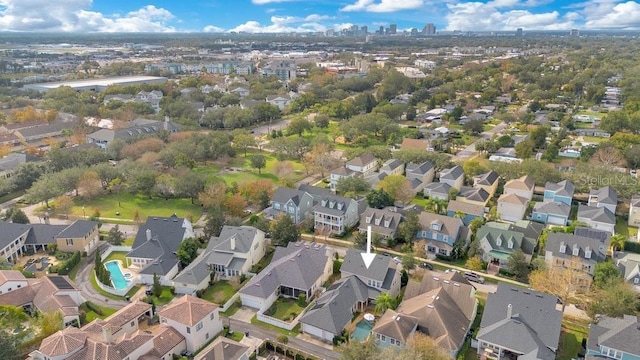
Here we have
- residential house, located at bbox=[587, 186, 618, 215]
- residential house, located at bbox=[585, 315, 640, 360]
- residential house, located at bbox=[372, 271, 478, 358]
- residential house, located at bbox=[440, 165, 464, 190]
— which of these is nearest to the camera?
residential house, located at bbox=[585, 315, 640, 360]

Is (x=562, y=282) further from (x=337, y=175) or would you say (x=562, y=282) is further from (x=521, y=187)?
(x=337, y=175)

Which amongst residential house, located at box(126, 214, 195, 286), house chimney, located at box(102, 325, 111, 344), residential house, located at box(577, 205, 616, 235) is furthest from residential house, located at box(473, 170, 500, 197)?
house chimney, located at box(102, 325, 111, 344)

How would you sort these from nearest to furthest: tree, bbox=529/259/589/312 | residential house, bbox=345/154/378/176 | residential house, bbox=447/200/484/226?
tree, bbox=529/259/589/312 < residential house, bbox=447/200/484/226 < residential house, bbox=345/154/378/176

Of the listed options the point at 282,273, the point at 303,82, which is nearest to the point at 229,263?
the point at 282,273

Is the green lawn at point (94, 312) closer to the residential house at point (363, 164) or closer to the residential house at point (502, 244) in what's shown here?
the residential house at point (502, 244)

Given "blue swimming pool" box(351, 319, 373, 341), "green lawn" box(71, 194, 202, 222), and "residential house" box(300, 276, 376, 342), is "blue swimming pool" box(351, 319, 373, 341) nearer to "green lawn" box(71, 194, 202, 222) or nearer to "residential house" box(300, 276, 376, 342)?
"residential house" box(300, 276, 376, 342)

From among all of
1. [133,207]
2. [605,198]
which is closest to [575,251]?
[605,198]

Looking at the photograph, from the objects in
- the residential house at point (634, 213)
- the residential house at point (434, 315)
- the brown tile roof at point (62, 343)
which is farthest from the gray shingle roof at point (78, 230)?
the residential house at point (634, 213)
